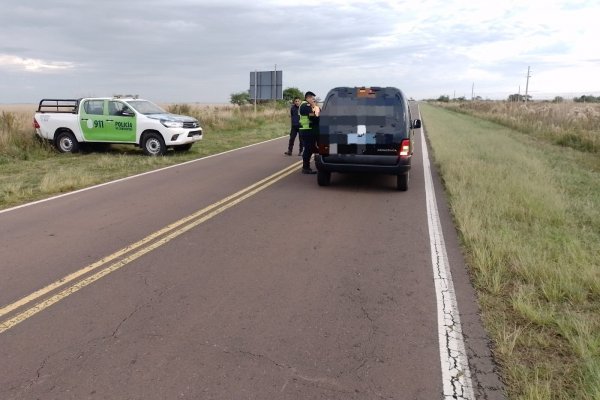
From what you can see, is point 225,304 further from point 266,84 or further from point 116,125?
point 266,84

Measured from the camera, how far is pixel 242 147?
1880cm

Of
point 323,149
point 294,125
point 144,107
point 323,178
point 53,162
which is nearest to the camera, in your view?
point 323,149

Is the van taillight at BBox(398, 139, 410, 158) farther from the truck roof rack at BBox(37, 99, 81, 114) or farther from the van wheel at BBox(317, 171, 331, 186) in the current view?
the truck roof rack at BBox(37, 99, 81, 114)

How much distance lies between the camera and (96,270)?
5.14 metres

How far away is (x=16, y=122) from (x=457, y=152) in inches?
575

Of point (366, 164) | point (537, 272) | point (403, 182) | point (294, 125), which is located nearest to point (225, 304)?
point (537, 272)

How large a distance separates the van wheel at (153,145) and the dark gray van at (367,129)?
23.7 feet

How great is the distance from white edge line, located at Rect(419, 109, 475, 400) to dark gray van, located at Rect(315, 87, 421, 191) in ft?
9.30

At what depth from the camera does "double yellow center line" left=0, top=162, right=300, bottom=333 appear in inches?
164

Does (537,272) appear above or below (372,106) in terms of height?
below

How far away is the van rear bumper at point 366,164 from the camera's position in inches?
359

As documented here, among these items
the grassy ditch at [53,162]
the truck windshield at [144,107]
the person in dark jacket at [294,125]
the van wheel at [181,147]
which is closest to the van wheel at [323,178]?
the grassy ditch at [53,162]

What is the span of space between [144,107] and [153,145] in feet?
4.47

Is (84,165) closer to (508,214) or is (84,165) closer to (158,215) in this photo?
(158,215)
